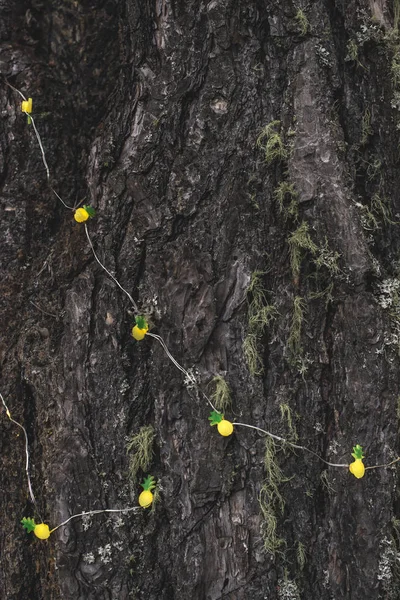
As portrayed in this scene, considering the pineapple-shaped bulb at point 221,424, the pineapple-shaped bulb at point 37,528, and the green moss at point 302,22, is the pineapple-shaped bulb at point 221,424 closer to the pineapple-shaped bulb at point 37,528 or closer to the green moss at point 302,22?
the pineapple-shaped bulb at point 37,528

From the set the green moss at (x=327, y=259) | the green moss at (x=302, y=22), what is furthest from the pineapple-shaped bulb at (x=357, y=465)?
the green moss at (x=302, y=22)

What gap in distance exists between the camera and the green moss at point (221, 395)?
141 cm

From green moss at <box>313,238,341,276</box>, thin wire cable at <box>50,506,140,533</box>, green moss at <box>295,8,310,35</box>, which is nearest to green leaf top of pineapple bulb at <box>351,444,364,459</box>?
green moss at <box>313,238,341,276</box>

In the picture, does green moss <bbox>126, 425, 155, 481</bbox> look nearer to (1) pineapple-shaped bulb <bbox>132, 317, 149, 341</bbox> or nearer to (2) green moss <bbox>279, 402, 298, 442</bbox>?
(1) pineapple-shaped bulb <bbox>132, 317, 149, 341</bbox>

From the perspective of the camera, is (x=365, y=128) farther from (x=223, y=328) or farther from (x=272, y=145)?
(x=223, y=328)

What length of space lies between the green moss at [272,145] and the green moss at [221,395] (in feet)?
1.96

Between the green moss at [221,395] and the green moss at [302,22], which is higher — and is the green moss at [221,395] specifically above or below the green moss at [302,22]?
below

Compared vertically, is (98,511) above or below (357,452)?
below

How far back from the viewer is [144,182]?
1461 mm

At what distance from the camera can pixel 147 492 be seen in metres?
1.40

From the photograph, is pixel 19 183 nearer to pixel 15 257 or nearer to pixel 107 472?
pixel 15 257

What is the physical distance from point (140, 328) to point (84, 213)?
362 millimetres

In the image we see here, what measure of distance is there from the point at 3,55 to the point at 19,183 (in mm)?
373

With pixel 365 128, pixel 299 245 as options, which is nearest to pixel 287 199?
pixel 299 245
